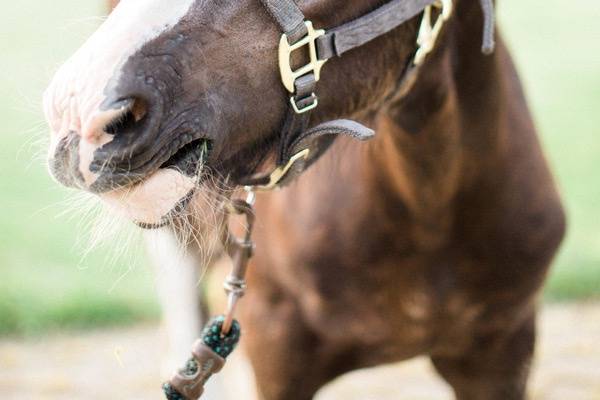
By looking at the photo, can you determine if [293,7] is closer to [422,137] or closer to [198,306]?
[422,137]

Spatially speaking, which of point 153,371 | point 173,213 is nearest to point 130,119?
point 173,213

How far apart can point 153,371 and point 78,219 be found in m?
1.45

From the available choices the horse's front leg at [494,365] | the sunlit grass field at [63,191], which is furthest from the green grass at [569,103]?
the horse's front leg at [494,365]

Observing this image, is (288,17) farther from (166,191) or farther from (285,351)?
(285,351)

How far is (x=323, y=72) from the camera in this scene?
1628 mm

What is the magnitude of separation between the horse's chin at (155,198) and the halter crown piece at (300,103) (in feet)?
0.59

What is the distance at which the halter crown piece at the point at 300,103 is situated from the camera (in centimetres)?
153

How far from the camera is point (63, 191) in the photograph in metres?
2.56

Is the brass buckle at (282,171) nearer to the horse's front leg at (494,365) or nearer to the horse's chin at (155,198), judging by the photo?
the horse's chin at (155,198)

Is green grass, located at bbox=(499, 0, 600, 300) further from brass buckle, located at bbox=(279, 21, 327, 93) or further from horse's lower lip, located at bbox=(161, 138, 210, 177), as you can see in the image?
horse's lower lip, located at bbox=(161, 138, 210, 177)

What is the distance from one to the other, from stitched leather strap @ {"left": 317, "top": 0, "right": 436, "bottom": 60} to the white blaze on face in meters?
0.28

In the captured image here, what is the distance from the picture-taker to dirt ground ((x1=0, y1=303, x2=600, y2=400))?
13.0 ft

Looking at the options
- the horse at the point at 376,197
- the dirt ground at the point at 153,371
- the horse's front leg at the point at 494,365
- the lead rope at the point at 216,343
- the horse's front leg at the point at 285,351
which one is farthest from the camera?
the dirt ground at the point at 153,371

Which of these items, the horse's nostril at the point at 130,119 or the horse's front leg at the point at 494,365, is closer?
the horse's nostril at the point at 130,119
